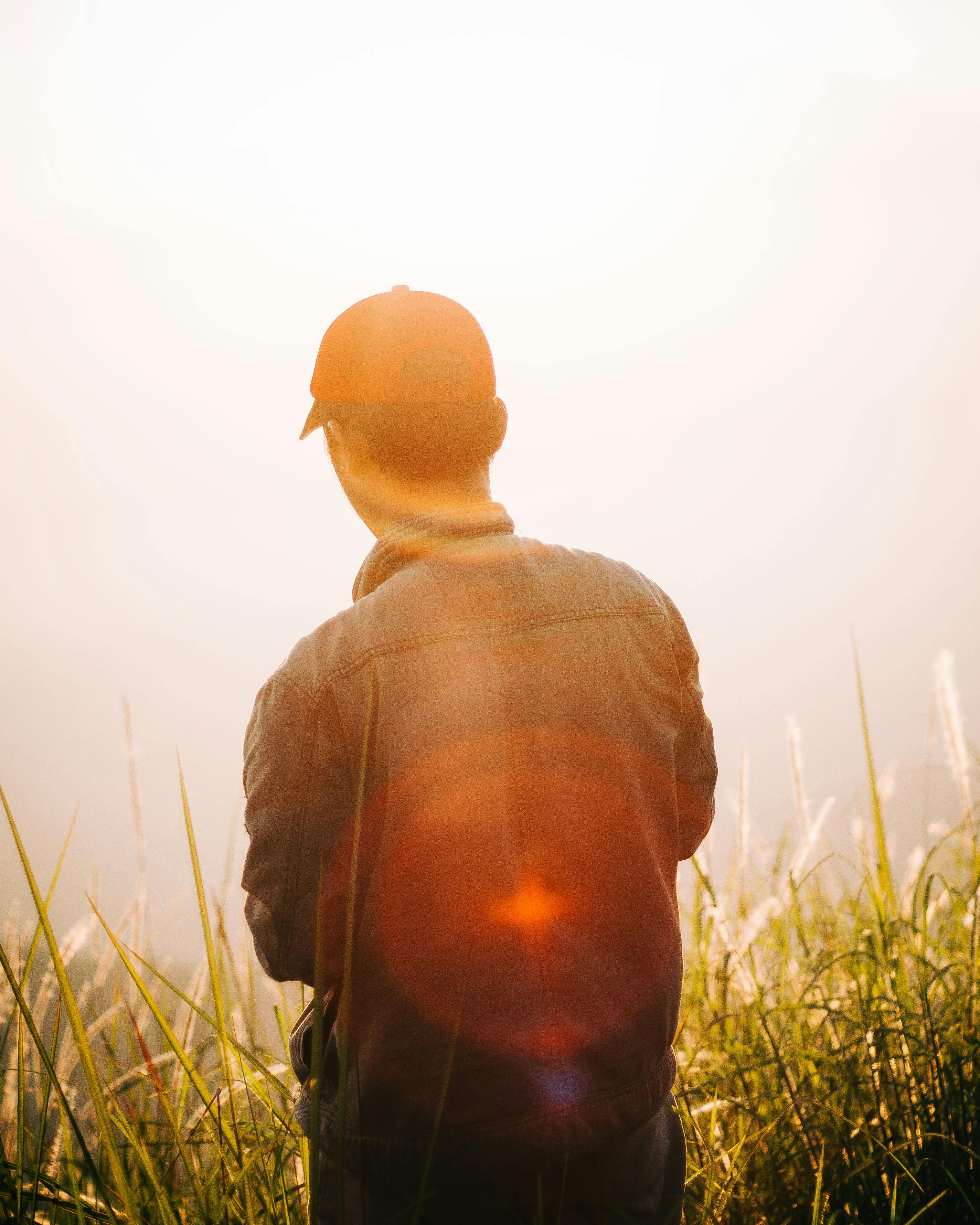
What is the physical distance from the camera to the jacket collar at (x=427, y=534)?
1.04m

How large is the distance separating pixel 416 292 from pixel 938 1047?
149cm

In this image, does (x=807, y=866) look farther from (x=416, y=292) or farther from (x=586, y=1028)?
(x=416, y=292)

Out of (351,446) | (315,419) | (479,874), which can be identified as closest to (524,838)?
(479,874)

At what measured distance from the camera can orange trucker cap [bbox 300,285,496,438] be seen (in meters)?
1.07

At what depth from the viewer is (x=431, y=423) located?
1.04 m

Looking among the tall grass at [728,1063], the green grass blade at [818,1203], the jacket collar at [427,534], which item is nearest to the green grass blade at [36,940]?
the tall grass at [728,1063]

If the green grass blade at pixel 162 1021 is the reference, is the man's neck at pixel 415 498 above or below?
above

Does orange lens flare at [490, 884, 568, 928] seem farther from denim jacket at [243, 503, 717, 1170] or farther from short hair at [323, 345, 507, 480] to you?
short hair at [323, 345, 507, 480]

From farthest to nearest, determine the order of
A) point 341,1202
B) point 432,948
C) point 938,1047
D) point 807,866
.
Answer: point 807,866
point 938,1047
point 432,948
point 341,1202

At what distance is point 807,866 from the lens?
76.9 inches

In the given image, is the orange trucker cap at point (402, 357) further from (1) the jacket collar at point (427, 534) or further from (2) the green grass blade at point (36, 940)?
(2) the green grass blade at point (36, 940)

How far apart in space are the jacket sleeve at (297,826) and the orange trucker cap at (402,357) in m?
0.43

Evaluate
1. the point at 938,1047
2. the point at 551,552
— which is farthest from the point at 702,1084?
the point at 551,552

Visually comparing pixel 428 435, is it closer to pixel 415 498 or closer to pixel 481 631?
pixel 415 498
